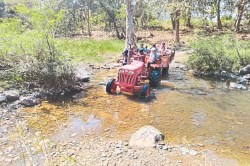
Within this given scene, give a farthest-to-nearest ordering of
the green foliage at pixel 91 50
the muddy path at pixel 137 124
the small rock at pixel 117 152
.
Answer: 1. the green foliage at pixel 91 50
2. the small rock at pixel 117 152
3. the muddy path at pixel 137 124

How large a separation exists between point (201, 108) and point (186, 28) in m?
21.8

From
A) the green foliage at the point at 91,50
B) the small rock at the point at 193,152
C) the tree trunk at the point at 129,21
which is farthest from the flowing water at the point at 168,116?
the tree trunk at the point at 129,21

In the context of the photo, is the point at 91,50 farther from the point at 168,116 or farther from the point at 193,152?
the point at 193,152

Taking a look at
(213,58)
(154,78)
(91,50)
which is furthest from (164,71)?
(91,50)

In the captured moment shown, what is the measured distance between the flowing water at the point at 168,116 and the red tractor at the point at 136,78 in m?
0.26

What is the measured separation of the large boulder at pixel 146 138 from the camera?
606 cm

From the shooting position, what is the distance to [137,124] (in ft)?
24.2

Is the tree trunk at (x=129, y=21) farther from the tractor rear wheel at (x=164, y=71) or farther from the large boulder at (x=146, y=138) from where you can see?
the large boulder at (x=146, y=138)

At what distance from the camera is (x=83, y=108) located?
8.38 metres

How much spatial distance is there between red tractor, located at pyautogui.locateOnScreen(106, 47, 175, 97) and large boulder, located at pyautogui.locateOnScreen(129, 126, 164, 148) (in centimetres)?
294

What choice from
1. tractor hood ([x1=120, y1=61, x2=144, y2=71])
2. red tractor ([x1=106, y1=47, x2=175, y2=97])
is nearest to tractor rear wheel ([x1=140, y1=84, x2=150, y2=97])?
red tractor ([x1=106, y1=47, x2=175, y2=97])

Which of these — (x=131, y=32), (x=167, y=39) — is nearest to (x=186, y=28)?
(x=167, y=39)

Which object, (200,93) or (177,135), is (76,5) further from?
(177,135)

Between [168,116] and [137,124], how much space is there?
1.03 meters
